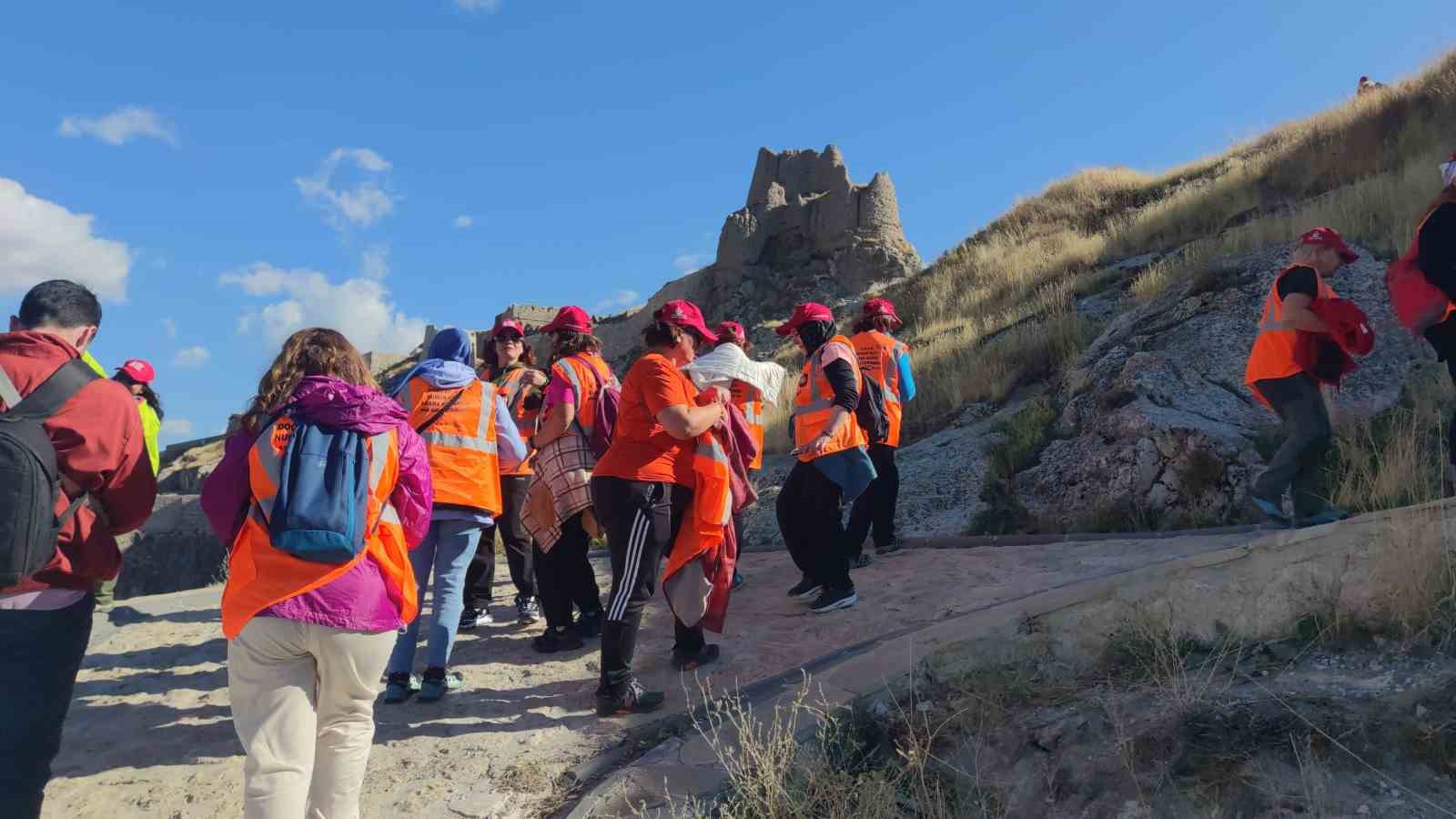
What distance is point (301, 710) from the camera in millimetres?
2678

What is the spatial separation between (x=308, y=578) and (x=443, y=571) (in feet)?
5.35

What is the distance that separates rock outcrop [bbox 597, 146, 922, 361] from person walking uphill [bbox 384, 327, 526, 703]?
71.5 ft

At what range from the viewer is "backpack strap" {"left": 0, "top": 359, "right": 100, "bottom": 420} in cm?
274

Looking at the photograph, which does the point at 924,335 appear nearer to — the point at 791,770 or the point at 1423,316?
the point at 1423,316

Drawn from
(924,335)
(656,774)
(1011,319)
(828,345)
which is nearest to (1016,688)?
(656,774)

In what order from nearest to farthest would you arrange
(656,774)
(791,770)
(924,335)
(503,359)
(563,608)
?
(791,770) < (656,774) < (563,608) < (503,359) < (924,335)

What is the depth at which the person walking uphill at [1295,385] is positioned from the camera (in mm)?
4730

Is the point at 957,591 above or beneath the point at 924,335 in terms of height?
beneath

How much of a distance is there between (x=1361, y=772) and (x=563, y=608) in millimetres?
3582

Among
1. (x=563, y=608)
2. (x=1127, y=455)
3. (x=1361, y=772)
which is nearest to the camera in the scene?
(x=1361, y=772)

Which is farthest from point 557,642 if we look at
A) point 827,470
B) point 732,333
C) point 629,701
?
point 732,333

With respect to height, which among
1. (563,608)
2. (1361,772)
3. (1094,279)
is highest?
(1094,279)

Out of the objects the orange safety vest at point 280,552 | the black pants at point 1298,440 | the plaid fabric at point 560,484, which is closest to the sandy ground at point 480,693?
the black pants at point 1298,440

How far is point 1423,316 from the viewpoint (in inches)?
168
